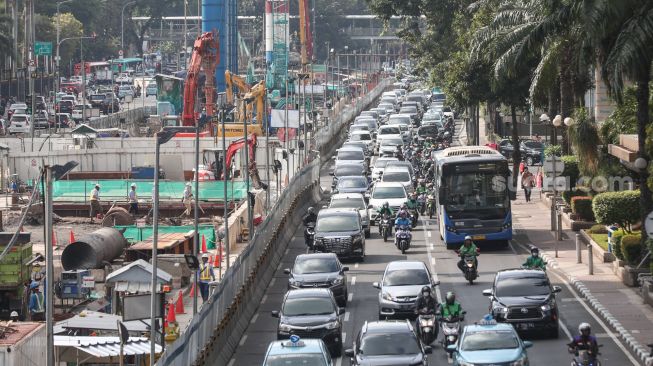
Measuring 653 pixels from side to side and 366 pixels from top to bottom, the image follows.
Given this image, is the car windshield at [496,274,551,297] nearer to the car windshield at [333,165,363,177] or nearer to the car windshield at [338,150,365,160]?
the car windshield at [333,165,363,177]

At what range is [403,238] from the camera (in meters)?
53.3

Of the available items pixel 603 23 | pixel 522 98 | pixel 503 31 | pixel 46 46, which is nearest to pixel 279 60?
pixel 46 46

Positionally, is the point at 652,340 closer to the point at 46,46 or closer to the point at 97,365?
the point at 97,365

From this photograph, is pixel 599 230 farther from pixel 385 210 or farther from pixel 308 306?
pixel 308 306

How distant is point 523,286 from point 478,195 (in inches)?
588

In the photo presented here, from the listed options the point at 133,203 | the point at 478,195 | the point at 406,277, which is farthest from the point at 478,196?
the point at 133,203

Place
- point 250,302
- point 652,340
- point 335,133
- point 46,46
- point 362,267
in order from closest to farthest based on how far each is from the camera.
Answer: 1. point 652,340
2. point 250,302
3. point 362,267
4. point 335,133
5. point 46,46

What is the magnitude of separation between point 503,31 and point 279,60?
334ft

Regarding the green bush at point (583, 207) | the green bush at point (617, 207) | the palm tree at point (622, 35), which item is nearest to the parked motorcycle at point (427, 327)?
the palm tree at point (622, 35)

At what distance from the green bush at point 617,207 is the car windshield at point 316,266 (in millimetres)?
9879

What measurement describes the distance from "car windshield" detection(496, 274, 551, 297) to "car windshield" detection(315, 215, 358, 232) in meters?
14.1

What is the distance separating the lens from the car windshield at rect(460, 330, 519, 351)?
3141cm

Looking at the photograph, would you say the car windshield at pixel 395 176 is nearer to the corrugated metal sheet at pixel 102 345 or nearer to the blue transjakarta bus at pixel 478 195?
the blue transjakarta bus at pixel 478 195

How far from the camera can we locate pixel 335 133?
107 m
